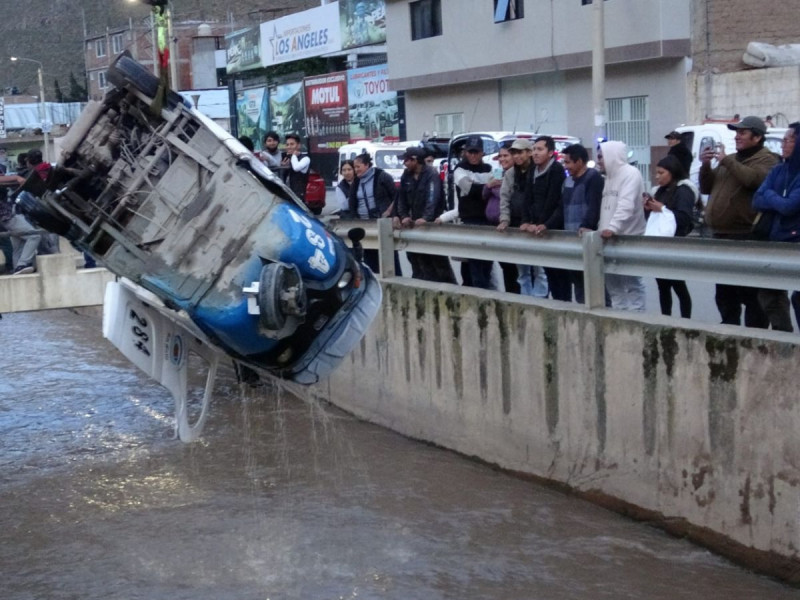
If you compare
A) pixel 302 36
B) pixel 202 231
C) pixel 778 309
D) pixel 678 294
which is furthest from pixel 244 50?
pixel 778 309

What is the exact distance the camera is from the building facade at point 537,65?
27766 mm

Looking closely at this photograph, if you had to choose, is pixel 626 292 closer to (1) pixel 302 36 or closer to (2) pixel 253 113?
(1) pixel 302 36

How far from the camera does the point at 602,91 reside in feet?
79.8

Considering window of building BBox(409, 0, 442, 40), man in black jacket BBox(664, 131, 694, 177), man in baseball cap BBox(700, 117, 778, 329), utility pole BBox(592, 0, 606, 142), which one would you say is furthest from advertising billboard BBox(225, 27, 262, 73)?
man in baseball cap BBox(700, 117, 778, 329)

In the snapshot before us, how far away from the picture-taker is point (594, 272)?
7688mm

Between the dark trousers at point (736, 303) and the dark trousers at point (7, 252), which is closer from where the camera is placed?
the dark trousers at point (736, 303)

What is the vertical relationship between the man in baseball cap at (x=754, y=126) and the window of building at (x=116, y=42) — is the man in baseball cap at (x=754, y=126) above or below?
below

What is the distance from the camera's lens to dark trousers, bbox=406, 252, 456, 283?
10078 millimetres

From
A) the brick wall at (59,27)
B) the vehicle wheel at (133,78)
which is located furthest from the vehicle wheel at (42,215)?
the brick wall at (59,27)

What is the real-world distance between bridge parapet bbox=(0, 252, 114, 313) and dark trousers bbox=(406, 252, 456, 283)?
14.1 ft

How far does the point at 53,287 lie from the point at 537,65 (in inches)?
818

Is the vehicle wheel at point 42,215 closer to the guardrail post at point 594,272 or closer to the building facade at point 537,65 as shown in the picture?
the guardrail post at point 594,272

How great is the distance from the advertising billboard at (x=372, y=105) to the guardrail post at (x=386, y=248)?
101 feet

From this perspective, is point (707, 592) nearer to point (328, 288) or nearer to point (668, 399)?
point (668, 399)
